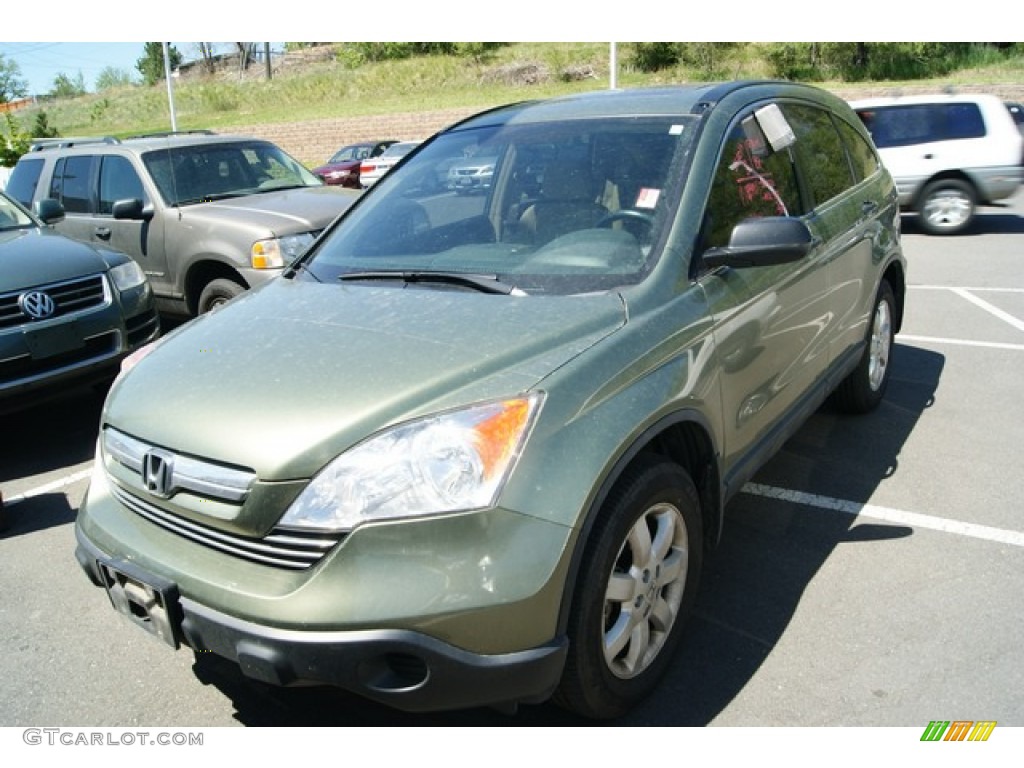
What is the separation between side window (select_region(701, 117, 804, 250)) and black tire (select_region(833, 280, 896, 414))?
1339mm

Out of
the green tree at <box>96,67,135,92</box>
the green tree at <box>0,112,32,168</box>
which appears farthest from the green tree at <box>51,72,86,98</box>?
the green tree at <box>0,112,32,168</box>

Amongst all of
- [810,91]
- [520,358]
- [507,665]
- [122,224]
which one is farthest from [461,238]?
[122,224]

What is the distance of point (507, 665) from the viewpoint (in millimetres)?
1993

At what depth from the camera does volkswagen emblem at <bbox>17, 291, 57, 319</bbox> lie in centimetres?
490

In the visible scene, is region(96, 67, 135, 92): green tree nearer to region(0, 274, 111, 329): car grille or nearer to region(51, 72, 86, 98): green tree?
region(51, 72, 86, 98): green tree

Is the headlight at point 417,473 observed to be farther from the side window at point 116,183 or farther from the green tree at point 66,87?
the green tree at point 66,87

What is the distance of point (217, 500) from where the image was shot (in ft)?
7.01

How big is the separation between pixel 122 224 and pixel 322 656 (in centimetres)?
643

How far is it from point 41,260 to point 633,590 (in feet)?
15.1

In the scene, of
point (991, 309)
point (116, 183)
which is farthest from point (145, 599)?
point (991, 309)

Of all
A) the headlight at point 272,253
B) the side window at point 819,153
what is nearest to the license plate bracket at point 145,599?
the side window at point 819,153

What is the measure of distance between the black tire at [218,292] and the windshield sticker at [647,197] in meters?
4.33

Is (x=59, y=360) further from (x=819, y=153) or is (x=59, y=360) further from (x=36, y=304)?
(x=819, y=153)
